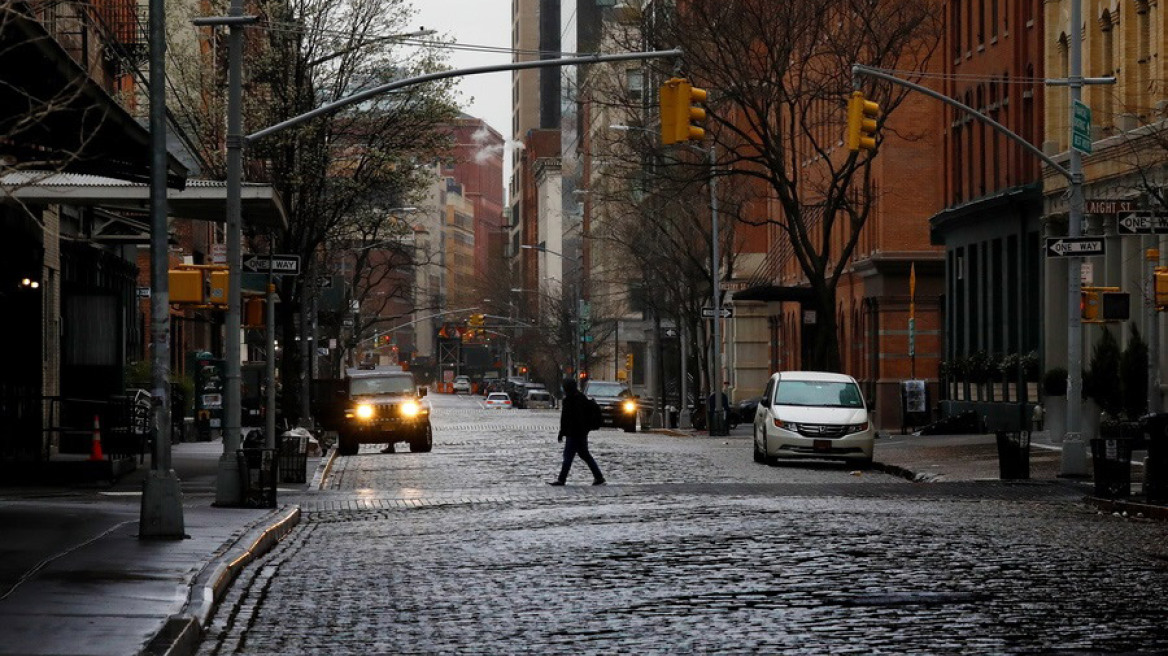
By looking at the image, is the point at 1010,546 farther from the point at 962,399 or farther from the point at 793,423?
the point at 962,399

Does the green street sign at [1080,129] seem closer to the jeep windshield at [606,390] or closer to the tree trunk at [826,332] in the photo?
the tree trunk at [826,332]

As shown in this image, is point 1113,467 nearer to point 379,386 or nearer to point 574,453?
point 574,453

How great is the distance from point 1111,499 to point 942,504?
2.08 meters

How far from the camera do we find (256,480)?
25000mm

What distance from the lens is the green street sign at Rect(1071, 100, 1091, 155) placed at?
30.2m

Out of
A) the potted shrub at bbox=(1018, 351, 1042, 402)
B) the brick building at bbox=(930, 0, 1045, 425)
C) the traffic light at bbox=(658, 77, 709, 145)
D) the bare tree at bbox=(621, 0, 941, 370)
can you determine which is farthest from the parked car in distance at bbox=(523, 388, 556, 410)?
the traffic light at bbox=(658, 77, 709, 145)

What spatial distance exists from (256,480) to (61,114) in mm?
5848

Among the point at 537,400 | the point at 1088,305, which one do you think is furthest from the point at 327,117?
the point at 537,400

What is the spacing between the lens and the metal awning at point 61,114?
1748 centimetres

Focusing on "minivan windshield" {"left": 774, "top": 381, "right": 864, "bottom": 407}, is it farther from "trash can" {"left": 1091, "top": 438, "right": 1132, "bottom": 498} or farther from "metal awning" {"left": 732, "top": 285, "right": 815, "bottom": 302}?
"metal awning" {"left": 732, "top": 285, "right": 815, "bottom": 302}

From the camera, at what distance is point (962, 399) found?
5856 cm

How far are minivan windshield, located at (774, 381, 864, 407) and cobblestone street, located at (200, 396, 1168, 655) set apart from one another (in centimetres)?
803

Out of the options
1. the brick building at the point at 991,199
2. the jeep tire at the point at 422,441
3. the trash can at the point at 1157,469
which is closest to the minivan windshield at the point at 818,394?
the jeep tire at the point at 422,441

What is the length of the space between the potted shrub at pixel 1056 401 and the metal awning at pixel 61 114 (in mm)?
23286
